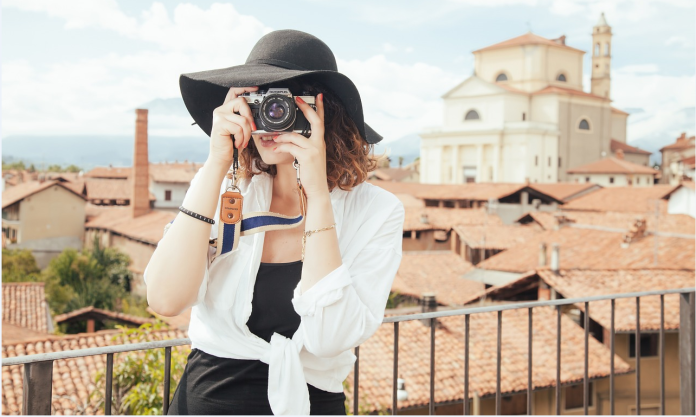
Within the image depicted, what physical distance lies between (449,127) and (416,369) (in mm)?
33050

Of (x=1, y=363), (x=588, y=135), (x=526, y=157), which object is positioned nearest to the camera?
(x=1, y=363)

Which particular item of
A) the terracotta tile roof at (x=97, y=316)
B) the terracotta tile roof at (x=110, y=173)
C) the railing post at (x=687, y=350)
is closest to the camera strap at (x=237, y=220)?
the railing post at (x=687, y=350)

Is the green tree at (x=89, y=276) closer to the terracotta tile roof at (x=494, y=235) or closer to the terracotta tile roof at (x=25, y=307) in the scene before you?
the terracotta tile roof at (x=25, y=307)

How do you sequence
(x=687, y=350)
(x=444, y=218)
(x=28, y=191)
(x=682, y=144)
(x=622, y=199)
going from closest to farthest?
(x=687, y=350) < (x=622, y=199) < (x=444, y=218) < (x=28, y=191) < (x=682, y=144)

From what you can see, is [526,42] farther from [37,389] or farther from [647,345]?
[37,389]

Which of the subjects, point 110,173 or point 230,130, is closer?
point 230,130

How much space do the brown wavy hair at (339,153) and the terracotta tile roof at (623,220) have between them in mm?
18272

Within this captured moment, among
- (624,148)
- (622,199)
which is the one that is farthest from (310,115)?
(624,148)

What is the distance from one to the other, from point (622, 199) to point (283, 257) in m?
27.7

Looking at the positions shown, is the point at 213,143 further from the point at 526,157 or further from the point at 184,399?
the point at 526,157

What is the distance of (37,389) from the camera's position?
1.38 m

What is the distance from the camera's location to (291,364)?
47.7 inches

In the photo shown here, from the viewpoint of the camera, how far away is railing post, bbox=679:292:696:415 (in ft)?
8.18

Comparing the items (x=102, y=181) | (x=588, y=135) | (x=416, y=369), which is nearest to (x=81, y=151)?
(x=102, y=181)
